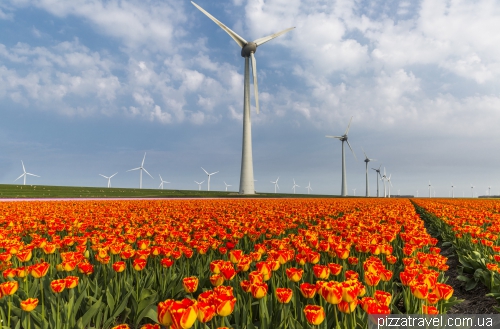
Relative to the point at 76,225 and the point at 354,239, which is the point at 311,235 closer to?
the point at 354,239

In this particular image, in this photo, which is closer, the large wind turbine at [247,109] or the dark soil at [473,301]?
the dark soil at [473,301]

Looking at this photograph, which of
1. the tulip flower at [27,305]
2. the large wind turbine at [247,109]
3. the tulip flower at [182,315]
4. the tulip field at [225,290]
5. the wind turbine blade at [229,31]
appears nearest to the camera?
the tulip flower at [182,315]

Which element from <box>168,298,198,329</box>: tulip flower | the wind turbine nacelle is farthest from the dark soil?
the wind turbine nacelle

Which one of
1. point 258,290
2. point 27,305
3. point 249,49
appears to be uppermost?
point 249,49

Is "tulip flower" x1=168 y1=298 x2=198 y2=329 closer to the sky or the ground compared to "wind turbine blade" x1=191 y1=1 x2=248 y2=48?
closer to the ground

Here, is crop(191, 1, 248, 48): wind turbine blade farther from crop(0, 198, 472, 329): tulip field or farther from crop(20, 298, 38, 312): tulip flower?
crop(20, 298, 38, 312): tulip flower

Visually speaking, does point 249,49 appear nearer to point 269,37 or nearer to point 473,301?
point 269,37

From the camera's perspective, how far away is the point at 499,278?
5.92 m

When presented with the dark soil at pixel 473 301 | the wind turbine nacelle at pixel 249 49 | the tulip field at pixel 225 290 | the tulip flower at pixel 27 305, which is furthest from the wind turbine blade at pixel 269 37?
the tulip flower at pixel 27 305

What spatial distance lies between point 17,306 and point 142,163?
71.8 m

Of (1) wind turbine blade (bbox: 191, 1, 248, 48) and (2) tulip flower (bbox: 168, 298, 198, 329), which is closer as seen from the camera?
(2) tulip flower (bbox: 168, 298, 198, 329)

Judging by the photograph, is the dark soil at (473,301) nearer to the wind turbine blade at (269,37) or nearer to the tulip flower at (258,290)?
the tulip flower at (258,290)

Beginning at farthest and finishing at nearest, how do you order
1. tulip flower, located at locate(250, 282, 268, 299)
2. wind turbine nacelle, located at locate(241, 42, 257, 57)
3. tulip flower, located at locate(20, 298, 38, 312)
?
wind turbine nacelle, located at locate(241, 42, 257, 57), tulip flower, located at locate(250, 282, 268, 299), tulip flower, located at locate(20, 298, 38, 312)

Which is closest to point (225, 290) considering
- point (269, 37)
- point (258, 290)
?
point (258, 290)
